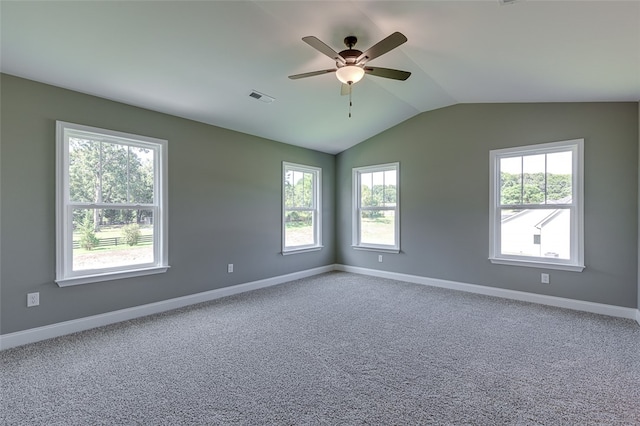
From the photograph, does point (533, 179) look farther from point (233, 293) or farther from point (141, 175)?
point (141, 175)

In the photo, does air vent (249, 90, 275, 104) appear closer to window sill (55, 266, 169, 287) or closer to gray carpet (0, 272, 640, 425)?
window sill (55, 266, 169, 287)

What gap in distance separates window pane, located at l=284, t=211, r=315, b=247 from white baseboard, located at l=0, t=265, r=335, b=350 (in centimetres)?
79

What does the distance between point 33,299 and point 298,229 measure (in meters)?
3.64

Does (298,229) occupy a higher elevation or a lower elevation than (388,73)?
lower

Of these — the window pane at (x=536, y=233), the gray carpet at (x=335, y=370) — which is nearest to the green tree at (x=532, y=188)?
the window pane at (x=536, y=233)

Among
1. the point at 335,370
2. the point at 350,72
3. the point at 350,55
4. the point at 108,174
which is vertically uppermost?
the point at 350,55

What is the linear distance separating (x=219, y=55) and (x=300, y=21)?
2.73 feet

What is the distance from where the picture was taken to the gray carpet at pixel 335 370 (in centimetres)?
187

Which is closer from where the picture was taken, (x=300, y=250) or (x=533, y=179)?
(x=533, y=179)

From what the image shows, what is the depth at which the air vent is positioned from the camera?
11.8 feet

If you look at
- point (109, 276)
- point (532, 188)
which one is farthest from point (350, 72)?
point (109, 276)

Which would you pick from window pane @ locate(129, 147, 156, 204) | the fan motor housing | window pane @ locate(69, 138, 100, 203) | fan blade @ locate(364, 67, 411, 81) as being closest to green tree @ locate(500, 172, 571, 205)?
fan blade @ locate(364, 67, 411, 81)

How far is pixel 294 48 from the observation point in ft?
9.52

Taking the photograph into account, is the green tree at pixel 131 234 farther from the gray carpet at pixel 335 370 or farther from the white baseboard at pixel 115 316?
the gray carpet at pixel 335 370
